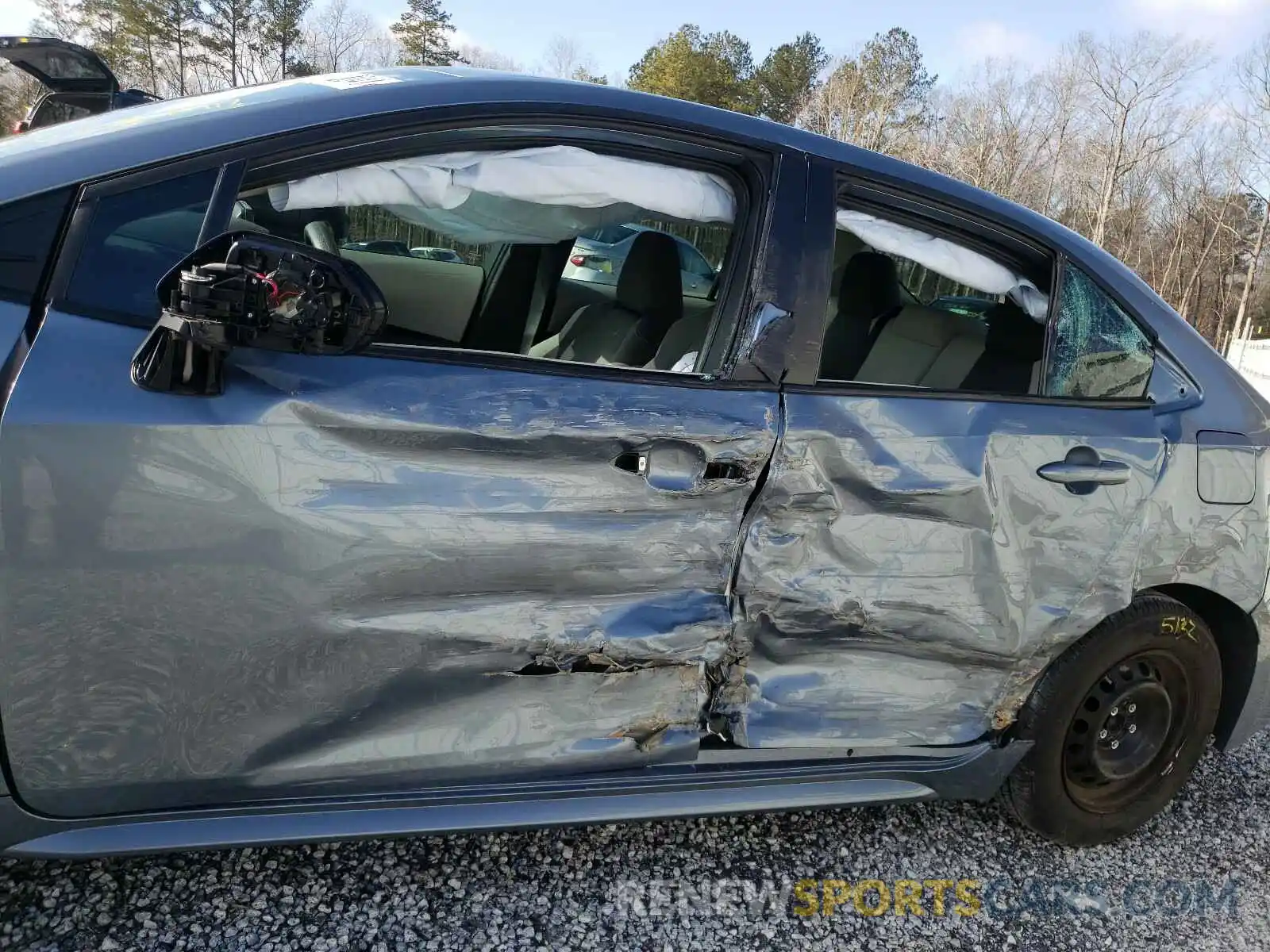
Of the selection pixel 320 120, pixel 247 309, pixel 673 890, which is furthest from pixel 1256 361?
pixel 247 309

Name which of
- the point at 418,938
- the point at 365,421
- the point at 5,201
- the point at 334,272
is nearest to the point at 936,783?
the point at 418,938

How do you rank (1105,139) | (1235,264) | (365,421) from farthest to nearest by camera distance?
1. (1235,264)
2. (1105,139)
3. (365,421)

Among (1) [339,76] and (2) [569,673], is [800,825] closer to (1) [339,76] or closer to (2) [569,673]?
(2) [569,673]

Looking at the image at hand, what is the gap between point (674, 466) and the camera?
1.77 meters

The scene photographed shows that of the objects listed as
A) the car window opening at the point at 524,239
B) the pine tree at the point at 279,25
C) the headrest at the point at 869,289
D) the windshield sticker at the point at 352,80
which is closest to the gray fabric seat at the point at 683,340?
the car window opening at the point at 524,239

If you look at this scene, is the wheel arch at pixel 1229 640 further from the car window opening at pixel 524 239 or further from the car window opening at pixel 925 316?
the car window opening at pixel 524 239

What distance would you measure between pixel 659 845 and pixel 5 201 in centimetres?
186

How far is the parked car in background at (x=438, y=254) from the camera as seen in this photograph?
79.4 inches

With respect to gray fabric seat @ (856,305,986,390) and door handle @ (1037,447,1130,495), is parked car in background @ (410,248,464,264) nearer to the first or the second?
gray fabric seat @ (856,305,986,390)

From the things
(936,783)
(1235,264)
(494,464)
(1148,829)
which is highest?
(1235,264)

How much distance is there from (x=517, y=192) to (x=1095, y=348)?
4.68 feet

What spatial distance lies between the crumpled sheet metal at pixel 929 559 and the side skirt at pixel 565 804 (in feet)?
0.24

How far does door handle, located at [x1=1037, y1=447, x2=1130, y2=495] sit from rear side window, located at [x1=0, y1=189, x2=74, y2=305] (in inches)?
75.8

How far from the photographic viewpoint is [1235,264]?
39.5 m
